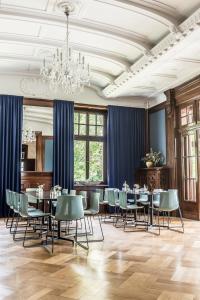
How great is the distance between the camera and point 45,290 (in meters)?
2.99

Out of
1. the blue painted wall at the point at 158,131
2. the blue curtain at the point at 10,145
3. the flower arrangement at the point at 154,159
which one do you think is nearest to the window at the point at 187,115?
the blue painted wall at the point at 158,131

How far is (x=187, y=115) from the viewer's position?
28.4 ft

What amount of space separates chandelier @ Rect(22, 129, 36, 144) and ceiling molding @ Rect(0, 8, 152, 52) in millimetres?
4169

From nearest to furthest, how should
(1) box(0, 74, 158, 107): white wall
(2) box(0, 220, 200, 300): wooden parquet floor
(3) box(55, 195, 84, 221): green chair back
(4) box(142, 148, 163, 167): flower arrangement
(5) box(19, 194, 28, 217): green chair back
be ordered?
(2) box(0, 220, 200, 300): wooden parquet floor
(3) box(55, 195, 84, 221): green chair back
(5) box(19, 194, 28, 217): green chair back
(1) box(0, 74, 158, 107): white wall
(4) box(142, 148, 163, 167): flower arrangement

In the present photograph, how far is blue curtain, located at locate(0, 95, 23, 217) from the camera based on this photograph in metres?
8.53

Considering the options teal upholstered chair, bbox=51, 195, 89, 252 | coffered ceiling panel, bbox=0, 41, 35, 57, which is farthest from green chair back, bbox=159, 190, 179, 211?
coffered ceiling panel, bbox=0, 41, 35, 57

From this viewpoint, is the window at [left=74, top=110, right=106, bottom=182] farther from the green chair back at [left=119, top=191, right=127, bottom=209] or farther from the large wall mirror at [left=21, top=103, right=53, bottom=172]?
the green chair back at [left=119, top=191, right=127, bottom=209]

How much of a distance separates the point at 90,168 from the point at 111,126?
1.44 m

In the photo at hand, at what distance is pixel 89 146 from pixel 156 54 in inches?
160

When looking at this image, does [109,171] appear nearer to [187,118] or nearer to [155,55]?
[187,118]

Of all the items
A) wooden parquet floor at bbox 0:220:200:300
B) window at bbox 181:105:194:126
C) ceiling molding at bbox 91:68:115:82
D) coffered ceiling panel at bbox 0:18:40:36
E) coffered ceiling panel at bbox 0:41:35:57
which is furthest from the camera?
ceiling molding at bbox 91:68:115:82

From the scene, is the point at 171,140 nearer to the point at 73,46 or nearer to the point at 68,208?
the point at 73,46

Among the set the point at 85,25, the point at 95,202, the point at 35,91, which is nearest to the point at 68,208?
the point at 95,202

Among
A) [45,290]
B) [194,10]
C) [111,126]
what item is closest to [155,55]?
[194,10]
